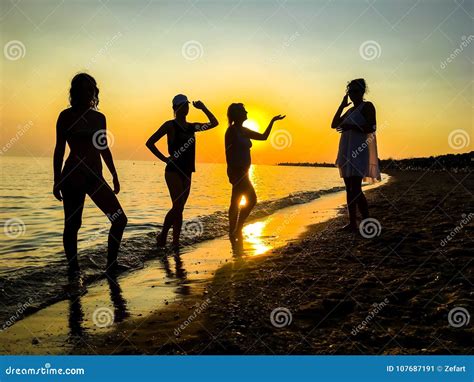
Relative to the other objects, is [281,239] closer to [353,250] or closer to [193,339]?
[353,250]

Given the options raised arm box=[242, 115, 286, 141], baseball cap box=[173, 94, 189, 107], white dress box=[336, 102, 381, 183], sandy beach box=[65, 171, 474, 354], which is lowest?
sandy beach box=[65, 171, 474, 354]

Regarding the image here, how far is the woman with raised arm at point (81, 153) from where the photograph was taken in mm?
4730

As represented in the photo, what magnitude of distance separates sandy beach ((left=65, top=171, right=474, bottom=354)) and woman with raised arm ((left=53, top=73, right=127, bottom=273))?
175cm

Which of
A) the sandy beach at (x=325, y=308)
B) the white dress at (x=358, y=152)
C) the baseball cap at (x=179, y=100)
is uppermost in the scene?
the baseball cap at (x=179, y=100)

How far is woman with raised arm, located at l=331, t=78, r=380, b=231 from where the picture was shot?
6.54 metres

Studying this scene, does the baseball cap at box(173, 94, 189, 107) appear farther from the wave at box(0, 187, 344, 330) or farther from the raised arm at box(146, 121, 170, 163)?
the wave at box(0, 187, 344, 330)

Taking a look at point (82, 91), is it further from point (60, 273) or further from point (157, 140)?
point (60, 273)

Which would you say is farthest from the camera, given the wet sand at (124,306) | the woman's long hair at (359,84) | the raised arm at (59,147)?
the woman's long hair at (359,84)

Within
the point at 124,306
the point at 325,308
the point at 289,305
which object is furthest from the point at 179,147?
the point at 325,308

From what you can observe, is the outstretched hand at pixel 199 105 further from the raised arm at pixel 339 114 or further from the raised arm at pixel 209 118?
the raised arm at pixel 339 114

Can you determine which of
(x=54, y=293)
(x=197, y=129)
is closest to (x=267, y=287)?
(x=54, y=293)

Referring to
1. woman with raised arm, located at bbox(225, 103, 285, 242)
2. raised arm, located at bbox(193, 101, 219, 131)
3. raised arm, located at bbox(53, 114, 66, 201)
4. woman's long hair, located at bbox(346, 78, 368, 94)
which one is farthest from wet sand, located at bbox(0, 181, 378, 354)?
woman's long hair, located at bbox(346, 78, 368, 94)

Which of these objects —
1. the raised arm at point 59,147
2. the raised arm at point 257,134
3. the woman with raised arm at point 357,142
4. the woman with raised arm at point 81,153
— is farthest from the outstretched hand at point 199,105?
the raised arm at point 59,147

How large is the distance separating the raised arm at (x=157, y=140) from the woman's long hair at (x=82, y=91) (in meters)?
1.53
